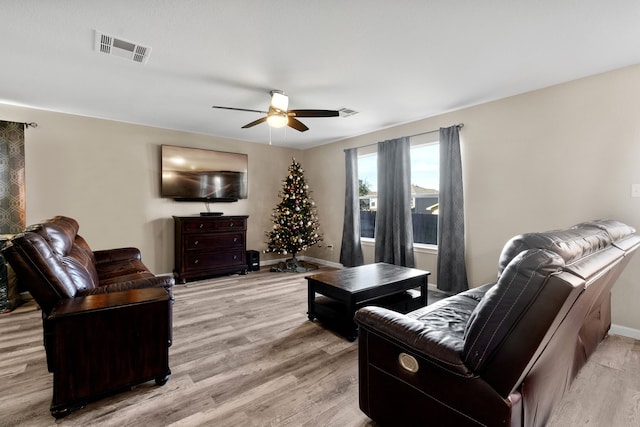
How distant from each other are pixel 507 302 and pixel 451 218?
3165mm

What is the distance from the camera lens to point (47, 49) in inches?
97.1

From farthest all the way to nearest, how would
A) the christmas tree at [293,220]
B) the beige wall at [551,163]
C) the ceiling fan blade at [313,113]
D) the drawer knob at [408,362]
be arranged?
the christmas tree at [293,220] < the ceiling fan blade at [313,113] < the beige wall at [551,163] < the drawer knob at [408,362]

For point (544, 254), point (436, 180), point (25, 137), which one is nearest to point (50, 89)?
point (25, 137)

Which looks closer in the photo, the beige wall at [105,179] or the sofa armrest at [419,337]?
the sofa armrest at [419,337]

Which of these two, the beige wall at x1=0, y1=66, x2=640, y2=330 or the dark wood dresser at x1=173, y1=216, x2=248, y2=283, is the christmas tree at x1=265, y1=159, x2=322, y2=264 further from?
the dark wood dresser at x1=173, y1=216, x2=248, y2=283

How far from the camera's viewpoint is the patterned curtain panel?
3686mm

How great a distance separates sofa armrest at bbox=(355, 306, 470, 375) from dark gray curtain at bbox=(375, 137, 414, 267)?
309 centimetres

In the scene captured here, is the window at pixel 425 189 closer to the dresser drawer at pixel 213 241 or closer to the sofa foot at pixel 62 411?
the dresser drawer at pixel 213 241

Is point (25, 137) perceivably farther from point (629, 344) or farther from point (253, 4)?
point (629, 344)

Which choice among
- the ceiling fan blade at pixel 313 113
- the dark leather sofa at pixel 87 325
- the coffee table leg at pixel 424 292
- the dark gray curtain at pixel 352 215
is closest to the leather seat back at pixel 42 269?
the dark leather sofa at pixel 87 325

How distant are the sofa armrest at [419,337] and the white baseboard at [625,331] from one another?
107 inches

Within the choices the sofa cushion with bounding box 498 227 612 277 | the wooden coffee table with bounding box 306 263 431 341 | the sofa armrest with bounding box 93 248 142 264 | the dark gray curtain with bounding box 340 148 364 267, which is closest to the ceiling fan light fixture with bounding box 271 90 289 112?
the wooden coffee table with bounding box 306 263 431 341

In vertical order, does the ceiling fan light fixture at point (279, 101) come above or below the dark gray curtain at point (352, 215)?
above

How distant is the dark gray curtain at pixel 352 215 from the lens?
5.39 metres
